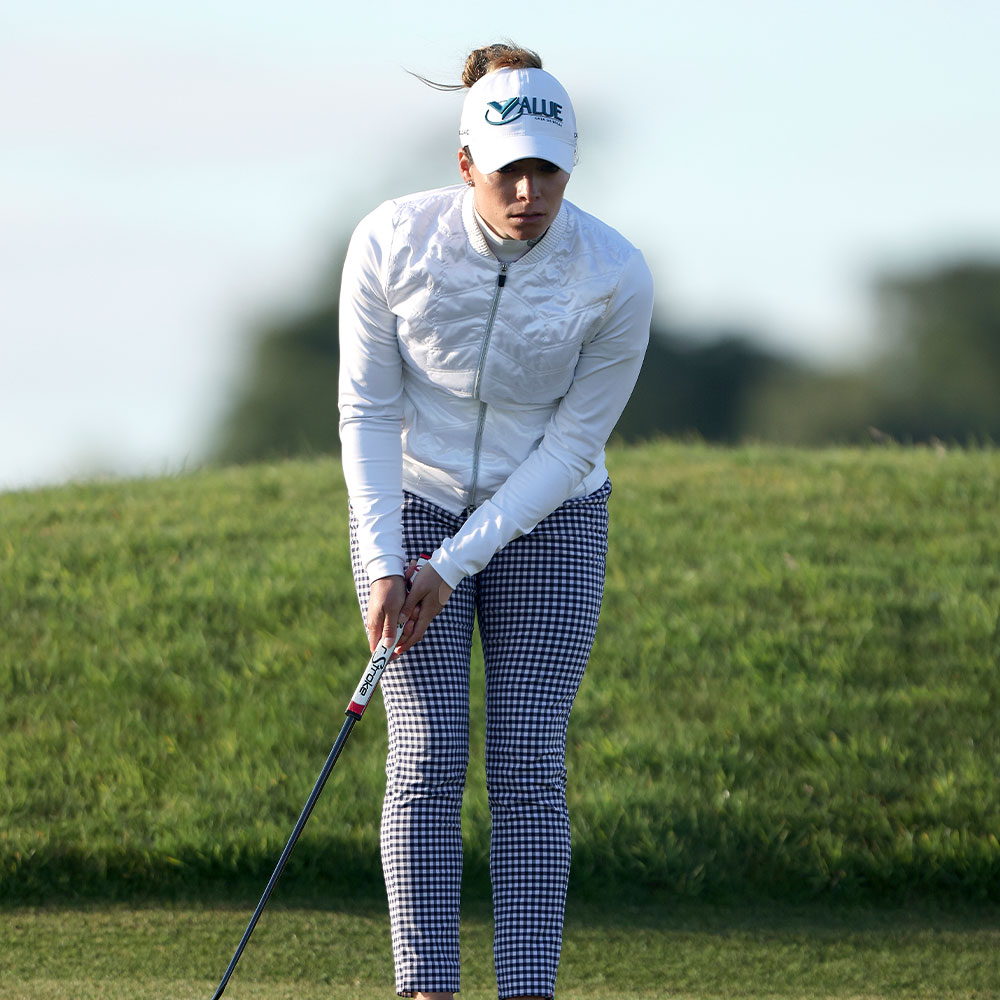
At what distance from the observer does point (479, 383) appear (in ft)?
8.96

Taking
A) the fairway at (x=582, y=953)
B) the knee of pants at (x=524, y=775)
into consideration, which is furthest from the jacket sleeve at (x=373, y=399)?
the fairway at (x=582, y=953)

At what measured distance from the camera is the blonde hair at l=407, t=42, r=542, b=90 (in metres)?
2.75

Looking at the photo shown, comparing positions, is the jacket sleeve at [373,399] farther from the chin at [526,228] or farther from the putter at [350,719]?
the chin at [526,228]

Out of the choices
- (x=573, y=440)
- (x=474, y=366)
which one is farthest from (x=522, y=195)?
(x=573, y=440)

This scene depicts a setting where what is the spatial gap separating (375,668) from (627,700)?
7.43 feet

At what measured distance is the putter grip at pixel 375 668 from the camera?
8.87ft

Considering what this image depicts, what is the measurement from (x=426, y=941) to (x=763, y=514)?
12.8 ft

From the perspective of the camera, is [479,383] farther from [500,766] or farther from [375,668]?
[500,766]

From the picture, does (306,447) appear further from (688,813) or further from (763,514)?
(688,813)

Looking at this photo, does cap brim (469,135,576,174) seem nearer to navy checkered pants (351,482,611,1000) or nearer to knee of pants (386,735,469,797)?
navy checkered pants (351,482,611,1000)

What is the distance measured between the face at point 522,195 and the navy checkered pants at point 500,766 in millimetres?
577

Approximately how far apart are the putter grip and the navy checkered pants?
4 cm

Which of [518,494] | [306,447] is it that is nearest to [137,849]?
[518,494]

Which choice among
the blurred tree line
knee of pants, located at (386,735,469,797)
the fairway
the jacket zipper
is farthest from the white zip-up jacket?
the blurred tree line
